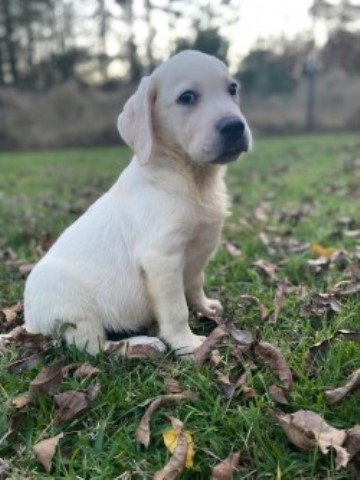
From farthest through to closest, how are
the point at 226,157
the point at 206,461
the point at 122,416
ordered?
the point at 226,157, the point at 122,416, the point at 206,461

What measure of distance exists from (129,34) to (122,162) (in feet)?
28.6

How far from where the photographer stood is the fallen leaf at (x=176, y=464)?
5.88ft

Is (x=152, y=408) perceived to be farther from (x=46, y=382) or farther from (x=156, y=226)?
(x=156, y=226)

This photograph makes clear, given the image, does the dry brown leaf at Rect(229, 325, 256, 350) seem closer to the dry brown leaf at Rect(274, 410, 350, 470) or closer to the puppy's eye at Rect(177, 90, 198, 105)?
the dry brown leaf at Rect(274, 410, 350, 470)

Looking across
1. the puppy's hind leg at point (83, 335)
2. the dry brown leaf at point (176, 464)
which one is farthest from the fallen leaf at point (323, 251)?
the dry brown leaf at point (176, 464)

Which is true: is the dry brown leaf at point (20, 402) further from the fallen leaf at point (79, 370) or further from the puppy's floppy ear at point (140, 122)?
the puppy's floppy ear at point (140, 122)

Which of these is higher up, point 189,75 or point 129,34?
point 189,75

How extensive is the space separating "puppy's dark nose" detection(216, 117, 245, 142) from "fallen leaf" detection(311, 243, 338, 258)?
1.63 metres

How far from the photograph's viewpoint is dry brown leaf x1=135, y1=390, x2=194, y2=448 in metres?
1.98

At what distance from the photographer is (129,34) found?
19.6 meters

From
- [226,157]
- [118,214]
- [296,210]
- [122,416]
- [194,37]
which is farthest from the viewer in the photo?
[194,37]

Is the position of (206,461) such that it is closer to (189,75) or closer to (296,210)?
(189,75)

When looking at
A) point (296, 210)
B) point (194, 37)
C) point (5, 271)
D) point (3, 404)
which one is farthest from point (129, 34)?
point (3, 404)

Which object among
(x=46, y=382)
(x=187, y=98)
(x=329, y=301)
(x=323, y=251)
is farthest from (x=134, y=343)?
(x=323, y=251)
